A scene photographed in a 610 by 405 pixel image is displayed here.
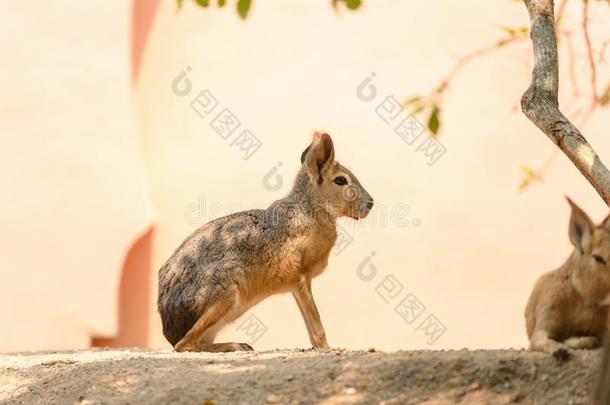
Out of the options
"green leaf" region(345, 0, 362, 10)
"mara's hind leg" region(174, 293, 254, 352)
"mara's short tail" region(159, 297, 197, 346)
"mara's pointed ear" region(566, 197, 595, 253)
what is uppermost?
"green leaf" region(345, 0, 362, 10)

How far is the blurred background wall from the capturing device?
10141mm

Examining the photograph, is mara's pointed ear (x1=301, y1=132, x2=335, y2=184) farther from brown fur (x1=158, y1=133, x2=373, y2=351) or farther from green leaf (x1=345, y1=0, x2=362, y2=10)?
green leaf (x1=345, y1=0, x2=362, y2=10)

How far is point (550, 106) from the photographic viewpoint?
560 cm

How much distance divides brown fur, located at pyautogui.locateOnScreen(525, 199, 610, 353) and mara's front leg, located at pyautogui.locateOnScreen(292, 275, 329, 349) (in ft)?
6.70

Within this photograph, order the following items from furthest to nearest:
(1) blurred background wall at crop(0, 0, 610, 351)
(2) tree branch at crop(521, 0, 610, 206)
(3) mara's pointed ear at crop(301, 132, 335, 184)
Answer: (1) blurred background wall at crop(0, 0, 610, 351)
(3) mara's pointed ear at crop(301, 132, 335, 184)
(2) tree branch at crop(521, 0, 610, 206)

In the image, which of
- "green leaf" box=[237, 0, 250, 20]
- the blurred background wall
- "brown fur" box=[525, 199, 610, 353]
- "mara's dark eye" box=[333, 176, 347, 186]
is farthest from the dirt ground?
the blurred background wall

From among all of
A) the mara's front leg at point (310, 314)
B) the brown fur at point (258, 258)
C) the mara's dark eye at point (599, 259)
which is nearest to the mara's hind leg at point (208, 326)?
the brown fur at point (258, 258)

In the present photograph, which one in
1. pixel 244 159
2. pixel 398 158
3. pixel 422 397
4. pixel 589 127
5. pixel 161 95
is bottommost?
pixel 422 397

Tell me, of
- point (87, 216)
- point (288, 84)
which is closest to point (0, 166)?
point (87, 216)

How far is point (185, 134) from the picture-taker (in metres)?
10.9

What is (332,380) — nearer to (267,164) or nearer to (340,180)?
(340,180)

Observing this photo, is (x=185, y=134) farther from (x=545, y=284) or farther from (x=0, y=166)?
(x=545, y=284)

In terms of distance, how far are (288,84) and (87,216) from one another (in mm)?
2234

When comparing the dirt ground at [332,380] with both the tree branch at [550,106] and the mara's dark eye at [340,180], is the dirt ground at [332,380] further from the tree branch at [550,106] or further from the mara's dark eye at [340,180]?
the mara's dark eye at [340,180]
